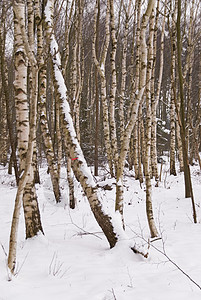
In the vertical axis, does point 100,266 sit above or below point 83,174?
below

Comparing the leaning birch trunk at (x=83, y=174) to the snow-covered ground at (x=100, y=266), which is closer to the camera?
the snow-covered ground at (x=100, y=266)

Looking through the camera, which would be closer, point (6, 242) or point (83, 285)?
point (83, 285)

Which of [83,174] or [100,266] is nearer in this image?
[100,266]

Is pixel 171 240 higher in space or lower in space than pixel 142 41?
lower

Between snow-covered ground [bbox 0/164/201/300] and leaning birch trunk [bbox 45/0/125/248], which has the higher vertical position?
leaning birch trunk [bbox 45/0/125/248]

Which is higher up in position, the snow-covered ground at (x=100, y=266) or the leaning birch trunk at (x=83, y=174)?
the leaning birch trunk at (x=83, y=174)

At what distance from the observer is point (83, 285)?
2.35 m

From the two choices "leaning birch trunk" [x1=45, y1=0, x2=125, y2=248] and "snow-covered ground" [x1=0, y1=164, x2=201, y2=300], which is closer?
"snow-covered ground" [x1=0, y1=164, x2=201, y2=300]

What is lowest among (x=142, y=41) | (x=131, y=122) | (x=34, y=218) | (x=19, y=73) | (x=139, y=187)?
(x=139, y=187)

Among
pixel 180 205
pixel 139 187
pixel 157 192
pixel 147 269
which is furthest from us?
pixel 139 187

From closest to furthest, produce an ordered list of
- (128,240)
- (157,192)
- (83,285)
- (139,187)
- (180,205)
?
(83,285), (128,240), (180,205), (157,192), (139,187)

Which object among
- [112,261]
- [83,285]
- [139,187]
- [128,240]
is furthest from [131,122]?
[139,187]

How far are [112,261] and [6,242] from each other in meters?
1.64

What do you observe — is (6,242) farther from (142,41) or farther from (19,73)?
(142,41)
